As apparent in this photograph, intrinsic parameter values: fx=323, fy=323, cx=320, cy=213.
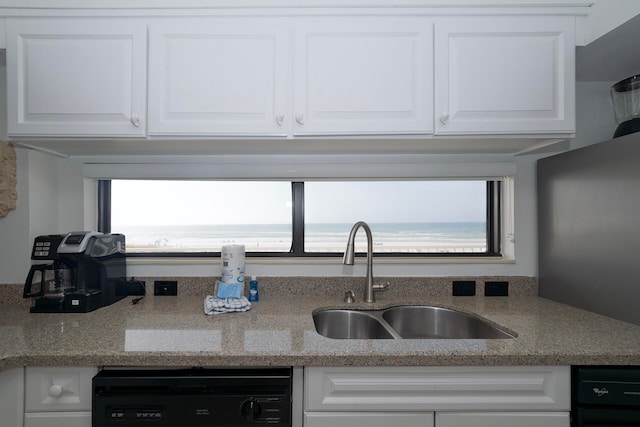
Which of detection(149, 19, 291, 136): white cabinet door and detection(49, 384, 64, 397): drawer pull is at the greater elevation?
detection(149, 19, 291, 136): white cabinet door

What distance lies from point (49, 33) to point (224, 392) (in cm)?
156

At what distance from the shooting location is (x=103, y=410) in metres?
1.00

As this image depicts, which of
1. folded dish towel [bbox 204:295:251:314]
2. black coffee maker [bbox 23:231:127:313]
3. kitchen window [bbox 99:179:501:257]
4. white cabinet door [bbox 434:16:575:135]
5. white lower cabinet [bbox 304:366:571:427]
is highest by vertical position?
white cabinet door [bbox 434:16:575:135]

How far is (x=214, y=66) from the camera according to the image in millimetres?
1329

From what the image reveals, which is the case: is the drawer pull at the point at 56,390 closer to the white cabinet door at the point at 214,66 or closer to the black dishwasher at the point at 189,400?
the black dishwasher at the point at 189,400

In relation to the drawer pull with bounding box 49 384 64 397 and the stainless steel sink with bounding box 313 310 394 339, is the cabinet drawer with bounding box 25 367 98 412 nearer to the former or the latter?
the drawer pull with bounding box 49 384 64 397

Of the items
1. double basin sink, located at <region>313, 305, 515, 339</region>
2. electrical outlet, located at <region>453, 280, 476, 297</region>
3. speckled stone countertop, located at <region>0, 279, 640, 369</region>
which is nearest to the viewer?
speckled stone countertop, located at <region>0, 279, 640, 369</region>

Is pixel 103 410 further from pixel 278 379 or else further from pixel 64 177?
pixel 64 177

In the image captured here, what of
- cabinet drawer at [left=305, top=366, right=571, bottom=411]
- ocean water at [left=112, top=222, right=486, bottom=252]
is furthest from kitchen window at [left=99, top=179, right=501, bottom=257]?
cabinet drawer at [left=305, top=366, right=571, bottom=411]

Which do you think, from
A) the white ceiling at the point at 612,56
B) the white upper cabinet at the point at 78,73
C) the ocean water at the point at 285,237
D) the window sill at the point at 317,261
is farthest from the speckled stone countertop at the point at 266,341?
the white ceiling at the point at 612,56

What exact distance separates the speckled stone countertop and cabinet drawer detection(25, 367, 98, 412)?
46 millimetres

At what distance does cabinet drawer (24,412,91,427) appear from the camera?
103 cm

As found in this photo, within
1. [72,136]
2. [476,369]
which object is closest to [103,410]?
[72,136]

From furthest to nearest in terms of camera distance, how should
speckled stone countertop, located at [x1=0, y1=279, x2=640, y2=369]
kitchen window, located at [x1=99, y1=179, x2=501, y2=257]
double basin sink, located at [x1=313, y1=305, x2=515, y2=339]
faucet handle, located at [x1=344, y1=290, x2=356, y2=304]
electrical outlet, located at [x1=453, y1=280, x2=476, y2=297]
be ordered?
kitchen window, located at [x1=99, y1=179, x2=501, y2=257], electrical outlet, located at [x1=453, y1=280, x2=476, y2=297], faucet handle, located at [x1=344, y1=290, x2=356, y2=304], double basin sink, located at [x1=313, y1=305, x2=515, y2=339], speckled stone countertop, located at [x1=0, y1=279, x2=640, y2=369]
